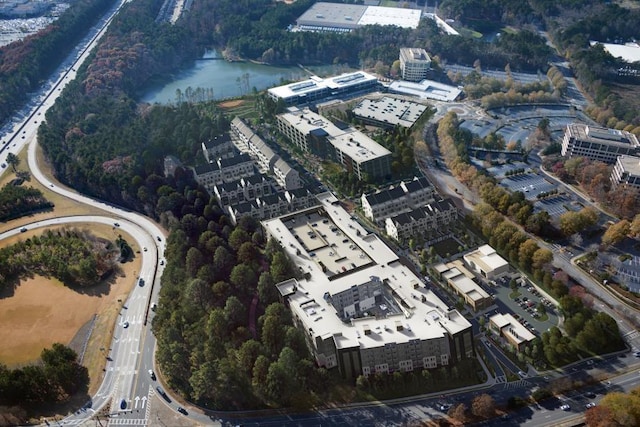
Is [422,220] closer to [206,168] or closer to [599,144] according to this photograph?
[206,168]

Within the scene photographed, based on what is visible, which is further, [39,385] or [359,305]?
[359,305]

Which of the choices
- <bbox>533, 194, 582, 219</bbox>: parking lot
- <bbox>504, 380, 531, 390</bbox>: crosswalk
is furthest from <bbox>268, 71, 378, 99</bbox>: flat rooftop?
<bbox>504, 380, 531, 390</bbox>: crosswalk

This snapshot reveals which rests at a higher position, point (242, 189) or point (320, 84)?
point (320, 84)

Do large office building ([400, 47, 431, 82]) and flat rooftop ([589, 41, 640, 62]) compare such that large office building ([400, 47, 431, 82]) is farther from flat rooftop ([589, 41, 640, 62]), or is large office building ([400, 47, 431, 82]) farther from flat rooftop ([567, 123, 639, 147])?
flat rooftop ([589, 41, 640, 62])

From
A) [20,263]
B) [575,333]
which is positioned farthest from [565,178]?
[20,263]

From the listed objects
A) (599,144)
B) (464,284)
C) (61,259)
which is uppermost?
Answer: (599,144)

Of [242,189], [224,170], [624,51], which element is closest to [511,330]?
[242,189]

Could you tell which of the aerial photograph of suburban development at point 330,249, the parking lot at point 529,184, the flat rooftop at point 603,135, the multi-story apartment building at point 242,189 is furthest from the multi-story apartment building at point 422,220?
the flat rooftop at point 603,135
